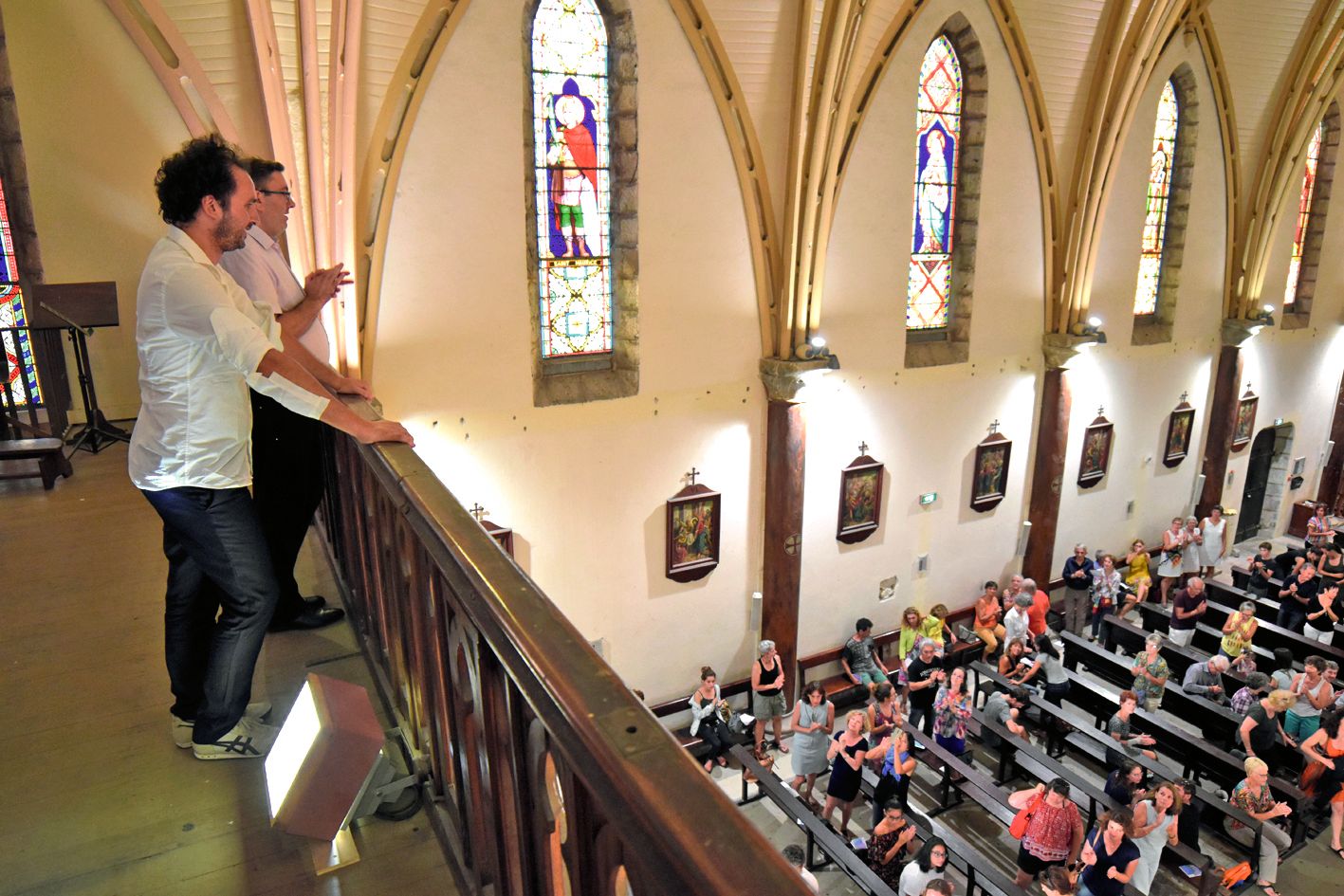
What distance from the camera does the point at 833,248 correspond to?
9.63m

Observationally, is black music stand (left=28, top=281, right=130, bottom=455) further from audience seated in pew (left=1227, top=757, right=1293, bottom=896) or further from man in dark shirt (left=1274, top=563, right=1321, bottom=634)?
man in dark shirt (left=1274, top=563, right=1321, bottom=634)

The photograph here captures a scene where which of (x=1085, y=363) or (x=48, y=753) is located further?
(x=1085, y=363)

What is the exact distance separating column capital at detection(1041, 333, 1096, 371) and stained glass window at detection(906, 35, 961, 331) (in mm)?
1707

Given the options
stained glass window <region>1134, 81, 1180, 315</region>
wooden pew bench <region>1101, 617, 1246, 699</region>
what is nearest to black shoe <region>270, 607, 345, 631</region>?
wooden pew bench <region>1101, 617, 1246, 699</region>

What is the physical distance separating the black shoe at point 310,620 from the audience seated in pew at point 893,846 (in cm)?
495

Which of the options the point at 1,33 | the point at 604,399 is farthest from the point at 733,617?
the point at 1,33

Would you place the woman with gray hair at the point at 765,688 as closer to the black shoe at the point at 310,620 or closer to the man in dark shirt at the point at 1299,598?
the black shoe at the point at 310,620

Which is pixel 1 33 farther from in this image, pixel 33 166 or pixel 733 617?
pixel 733 617

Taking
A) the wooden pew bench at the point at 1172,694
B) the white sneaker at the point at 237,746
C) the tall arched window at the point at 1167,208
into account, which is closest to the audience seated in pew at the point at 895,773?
the wooden pew bench at the point at 1172,694

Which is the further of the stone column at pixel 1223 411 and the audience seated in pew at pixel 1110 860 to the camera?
the stone column at pixel 1223 411

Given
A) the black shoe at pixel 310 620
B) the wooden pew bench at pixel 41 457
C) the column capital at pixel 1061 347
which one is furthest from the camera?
the column capital at pixel 1061 347

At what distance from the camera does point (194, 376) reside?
209 cm

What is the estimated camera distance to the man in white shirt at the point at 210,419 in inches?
79.0

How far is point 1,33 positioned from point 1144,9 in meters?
11.3
